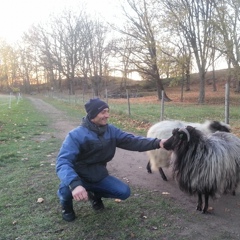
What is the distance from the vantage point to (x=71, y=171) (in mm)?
3049

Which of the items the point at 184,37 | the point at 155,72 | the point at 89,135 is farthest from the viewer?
the point at 155,72

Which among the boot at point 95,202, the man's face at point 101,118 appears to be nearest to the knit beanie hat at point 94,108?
the man's face at point 101,118

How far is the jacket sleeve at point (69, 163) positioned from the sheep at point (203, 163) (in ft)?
4.02

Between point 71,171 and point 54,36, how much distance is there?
47.1m

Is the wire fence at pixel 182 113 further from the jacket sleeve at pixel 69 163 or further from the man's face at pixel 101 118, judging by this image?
the jacket sleeve at pixel 69 163

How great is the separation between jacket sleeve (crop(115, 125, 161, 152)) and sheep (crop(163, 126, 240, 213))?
155mm

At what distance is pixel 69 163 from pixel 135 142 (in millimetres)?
1099

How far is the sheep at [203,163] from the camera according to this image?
3771 mm

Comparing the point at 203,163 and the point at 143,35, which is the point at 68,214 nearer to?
the point at 203,163

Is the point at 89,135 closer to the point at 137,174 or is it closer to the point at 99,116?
the point at 99,116

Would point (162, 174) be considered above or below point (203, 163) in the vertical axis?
below

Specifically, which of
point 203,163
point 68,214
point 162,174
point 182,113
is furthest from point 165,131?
point 182,113

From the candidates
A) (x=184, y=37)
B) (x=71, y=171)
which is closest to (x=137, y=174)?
(x=71, y=171)

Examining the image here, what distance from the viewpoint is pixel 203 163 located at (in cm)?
382
